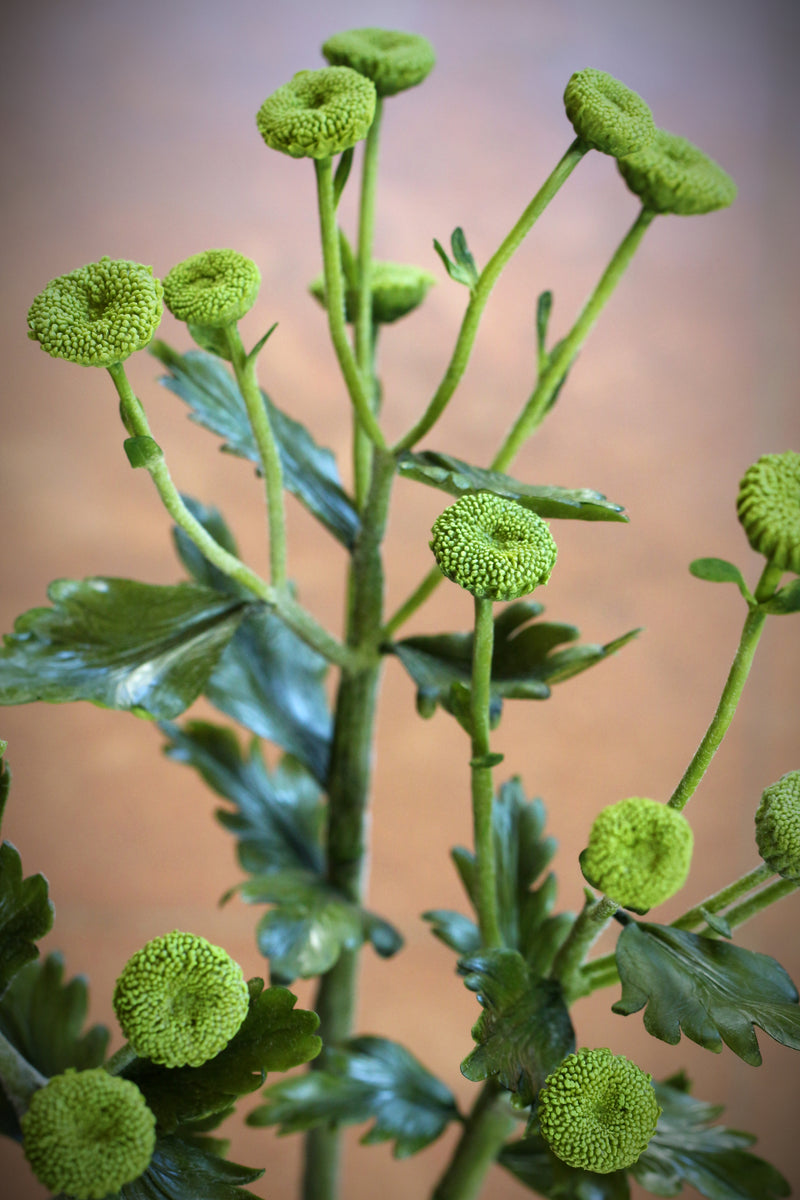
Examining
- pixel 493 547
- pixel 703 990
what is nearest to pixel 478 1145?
pixel 703 990

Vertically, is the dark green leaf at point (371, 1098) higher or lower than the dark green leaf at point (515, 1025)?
lower

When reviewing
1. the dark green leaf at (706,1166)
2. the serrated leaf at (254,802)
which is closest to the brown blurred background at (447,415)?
the serrated leaf at (254,802)

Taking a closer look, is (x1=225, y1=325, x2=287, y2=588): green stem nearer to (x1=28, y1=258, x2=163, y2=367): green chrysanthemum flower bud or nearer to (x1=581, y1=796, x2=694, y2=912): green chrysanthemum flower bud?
(x1=28, y1=258, x2=163, y2=367): green chrysanthemum flower bud

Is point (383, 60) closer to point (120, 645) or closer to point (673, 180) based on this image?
point (673, 180)

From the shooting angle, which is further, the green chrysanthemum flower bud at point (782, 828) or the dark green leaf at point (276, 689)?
the dark green leaf at point (276, 689)

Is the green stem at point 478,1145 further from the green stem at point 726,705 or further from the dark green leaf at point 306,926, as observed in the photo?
the green stem at point 726,705

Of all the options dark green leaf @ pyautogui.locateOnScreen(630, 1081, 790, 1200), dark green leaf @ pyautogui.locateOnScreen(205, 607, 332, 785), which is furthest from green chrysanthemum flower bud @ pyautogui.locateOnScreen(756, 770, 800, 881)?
dark green leaf @ pyautogui.locateOnScreen(205, 607, 332, 785)

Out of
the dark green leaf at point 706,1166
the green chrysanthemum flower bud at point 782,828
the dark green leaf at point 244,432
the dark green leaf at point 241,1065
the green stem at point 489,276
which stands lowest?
the dark green leaf at point 241,1065
